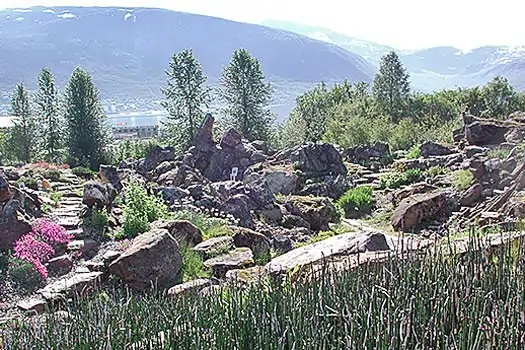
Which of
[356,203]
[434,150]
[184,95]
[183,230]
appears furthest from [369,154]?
[183,230]

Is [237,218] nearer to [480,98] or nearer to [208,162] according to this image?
[208,162]

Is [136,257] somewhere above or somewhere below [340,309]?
below

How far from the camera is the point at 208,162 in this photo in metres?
16.5

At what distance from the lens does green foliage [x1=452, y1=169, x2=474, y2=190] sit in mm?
11078

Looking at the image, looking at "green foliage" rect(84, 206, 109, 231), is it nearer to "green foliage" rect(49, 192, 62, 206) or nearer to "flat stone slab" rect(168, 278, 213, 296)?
"green foliage" rect(49, 192, 62, 206)

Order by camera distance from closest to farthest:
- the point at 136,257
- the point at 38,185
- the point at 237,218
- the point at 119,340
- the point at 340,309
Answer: the point at 340,309
the point at 119,340
the point at 136,257
the point at 237,218
the point at 38,185

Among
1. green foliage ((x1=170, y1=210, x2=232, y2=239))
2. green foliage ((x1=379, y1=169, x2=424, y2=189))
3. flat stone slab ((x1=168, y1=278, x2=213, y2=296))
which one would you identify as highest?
flat stone slab ((x1=168, y1=278, x2=213, y2=296))

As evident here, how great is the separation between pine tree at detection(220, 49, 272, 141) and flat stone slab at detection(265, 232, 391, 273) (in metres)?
20.2

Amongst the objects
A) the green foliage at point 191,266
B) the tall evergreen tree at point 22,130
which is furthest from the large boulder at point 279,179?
the tall evergreen tree at point 22,130

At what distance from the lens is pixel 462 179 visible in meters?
11.5

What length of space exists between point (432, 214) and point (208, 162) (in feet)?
26.0

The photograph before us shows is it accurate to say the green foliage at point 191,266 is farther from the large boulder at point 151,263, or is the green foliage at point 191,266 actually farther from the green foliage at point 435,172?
the green foliage at point 435,172

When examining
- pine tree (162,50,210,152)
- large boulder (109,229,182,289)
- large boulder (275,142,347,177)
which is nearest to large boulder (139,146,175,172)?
large boulder (275,142,347,177)

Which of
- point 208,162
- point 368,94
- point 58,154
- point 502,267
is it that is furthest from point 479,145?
point 368,94
